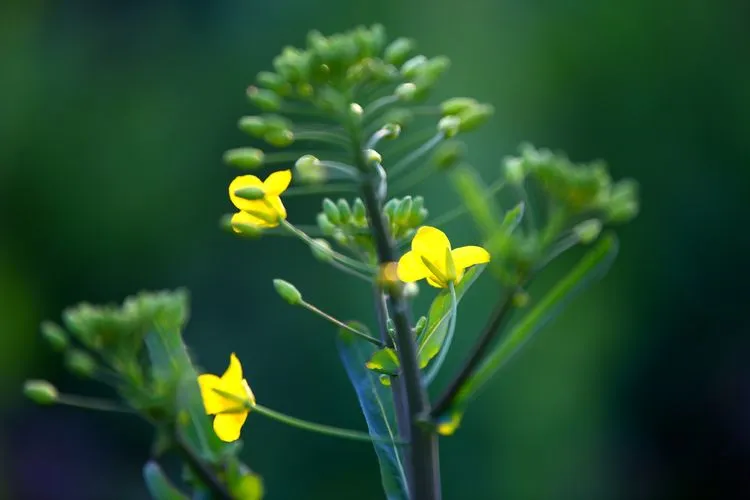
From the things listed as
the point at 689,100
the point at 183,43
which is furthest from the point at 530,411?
the point at 183,43

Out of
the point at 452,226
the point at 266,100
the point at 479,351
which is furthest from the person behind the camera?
the point at 452,226

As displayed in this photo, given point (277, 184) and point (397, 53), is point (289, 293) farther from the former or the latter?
point (397, 53)

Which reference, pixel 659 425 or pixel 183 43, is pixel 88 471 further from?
pixel 659 425

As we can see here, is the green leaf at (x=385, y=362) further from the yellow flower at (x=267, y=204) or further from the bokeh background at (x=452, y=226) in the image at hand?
the bokeh background at (x=452, y=226)

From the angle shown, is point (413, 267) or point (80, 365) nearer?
point (413, 267)

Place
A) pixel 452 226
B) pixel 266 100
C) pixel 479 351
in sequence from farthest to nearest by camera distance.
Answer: pixel 452 226, pixel 266 100, pixel 479 351

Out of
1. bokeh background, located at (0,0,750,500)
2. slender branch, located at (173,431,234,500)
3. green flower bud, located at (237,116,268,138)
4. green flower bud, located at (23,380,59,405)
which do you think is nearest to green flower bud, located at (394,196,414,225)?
green flower bud, located at (237,116,268,138)

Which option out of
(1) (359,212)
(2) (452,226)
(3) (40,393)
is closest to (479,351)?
(1) (359,212)
